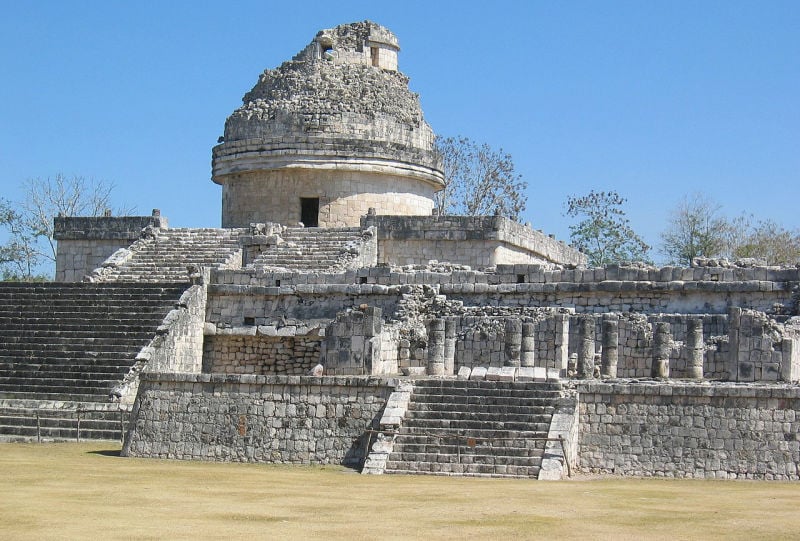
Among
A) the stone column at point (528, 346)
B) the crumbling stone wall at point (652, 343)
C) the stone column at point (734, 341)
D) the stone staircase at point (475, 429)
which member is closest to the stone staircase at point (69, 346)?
the stone staircase at point (475, 429)

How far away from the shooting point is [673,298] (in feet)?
75.5

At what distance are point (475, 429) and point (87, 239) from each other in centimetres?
1510

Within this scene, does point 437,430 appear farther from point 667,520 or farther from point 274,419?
point 667,520

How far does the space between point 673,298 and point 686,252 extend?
71.3 feet

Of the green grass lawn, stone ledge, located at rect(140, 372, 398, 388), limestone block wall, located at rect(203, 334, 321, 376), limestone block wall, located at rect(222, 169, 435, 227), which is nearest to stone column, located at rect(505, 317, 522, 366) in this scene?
stone ledge, located at rect(140, 372, 398, 388)

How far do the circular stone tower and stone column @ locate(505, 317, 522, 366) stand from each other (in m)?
9.34

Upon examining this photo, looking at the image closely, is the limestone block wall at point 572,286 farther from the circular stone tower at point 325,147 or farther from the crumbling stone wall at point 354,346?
the circular stone tower at point 325,147

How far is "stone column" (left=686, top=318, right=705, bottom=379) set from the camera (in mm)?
20656

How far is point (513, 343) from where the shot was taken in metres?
21.0

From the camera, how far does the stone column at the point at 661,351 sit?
2053cm

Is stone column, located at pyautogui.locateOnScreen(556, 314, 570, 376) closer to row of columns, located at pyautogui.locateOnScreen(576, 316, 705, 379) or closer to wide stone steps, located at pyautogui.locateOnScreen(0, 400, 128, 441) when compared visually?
row of columns, located at pyautogui.locateOnScreen(576, 316, 705, 379)

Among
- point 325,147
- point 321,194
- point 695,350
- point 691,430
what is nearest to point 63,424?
point 691,430

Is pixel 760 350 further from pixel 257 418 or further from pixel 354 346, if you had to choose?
pixel 257 418

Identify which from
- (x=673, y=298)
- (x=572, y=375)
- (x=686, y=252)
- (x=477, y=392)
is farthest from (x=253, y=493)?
(x=686, y=252)
